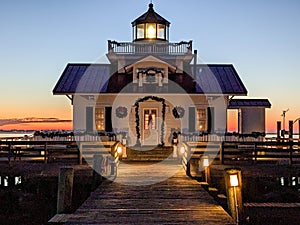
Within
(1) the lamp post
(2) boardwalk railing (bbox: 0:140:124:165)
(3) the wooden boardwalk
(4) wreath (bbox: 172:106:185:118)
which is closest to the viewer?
(3) the wooden boardwalk

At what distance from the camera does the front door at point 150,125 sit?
2420 cm

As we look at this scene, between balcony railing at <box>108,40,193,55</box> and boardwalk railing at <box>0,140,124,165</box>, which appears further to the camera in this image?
balcony railing at <box>108,40,193,55</box>

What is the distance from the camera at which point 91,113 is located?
23.6 m

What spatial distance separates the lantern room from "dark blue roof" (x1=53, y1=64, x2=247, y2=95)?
2.25 m

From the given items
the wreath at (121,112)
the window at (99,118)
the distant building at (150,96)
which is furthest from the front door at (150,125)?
the window at (99,118)

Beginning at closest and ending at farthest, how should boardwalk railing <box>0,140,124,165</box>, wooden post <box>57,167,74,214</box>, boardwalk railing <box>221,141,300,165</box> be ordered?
wooden post <box>57,167,74,214</box> < boardwalk railing <box>0,140,124,165</box> < boardwalk railing <box>221,141,300,165</box>

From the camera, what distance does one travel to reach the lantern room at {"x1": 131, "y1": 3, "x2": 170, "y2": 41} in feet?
85.0

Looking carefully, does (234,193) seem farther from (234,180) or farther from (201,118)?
(201,118)

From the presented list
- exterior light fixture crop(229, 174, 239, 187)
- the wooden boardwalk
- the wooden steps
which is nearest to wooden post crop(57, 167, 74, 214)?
the wooden boardwalk

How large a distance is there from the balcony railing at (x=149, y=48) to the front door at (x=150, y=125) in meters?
3.24

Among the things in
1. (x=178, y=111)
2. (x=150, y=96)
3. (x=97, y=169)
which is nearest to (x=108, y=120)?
(x=150, y=96)

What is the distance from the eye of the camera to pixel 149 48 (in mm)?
25094

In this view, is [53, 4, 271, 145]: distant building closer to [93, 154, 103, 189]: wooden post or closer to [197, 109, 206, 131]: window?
[197, 109, 206, 131]: window

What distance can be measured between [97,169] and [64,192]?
362cm
